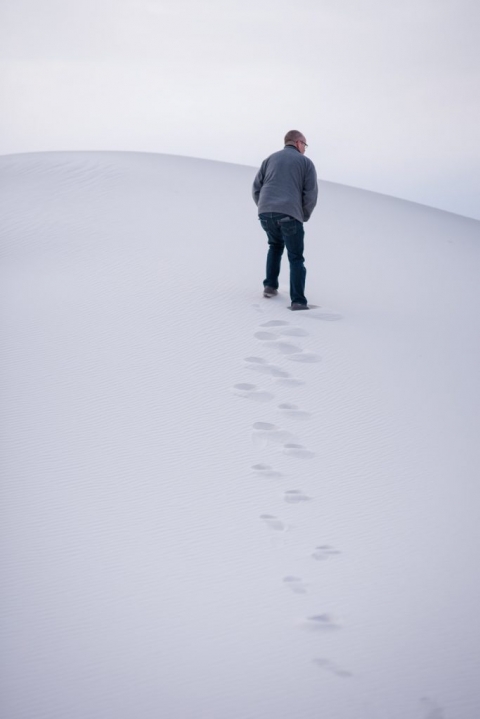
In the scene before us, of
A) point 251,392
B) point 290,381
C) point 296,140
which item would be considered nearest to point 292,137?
point 296,140

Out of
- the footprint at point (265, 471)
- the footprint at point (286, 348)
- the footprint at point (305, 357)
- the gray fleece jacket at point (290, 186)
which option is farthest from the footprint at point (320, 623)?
the gray fleece jacket at point (290, 186)

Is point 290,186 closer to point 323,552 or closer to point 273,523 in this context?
point 273,523

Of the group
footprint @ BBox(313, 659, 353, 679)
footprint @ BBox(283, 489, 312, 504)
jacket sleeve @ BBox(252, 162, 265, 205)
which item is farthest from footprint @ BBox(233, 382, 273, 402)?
footprint @ BBox(313, 659, 353, 679)

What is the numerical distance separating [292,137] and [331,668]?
427 centimetres

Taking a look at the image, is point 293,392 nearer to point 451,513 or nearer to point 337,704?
point 451,513

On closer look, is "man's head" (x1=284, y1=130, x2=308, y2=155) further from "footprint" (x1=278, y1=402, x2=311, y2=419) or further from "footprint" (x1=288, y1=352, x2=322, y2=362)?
"footprint" (x1=278, y1=402, x2=311, y2=419)

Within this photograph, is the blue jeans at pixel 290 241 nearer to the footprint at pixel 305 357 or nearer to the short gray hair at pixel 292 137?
the short gray hair at pixel 292 137

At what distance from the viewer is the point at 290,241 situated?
5.77m

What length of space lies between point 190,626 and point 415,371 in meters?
3.27

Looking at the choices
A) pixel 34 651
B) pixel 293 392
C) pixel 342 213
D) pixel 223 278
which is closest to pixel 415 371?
pixel 293 392

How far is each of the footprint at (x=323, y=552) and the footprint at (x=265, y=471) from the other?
67cm

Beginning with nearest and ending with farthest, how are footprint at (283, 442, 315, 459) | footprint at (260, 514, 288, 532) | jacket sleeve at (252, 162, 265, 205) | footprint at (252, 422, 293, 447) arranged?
footprint at (260, 514, 288, 532) < footprint at (283, 442, 315, 459) < footprint at (252, 422, 293, 447) < jacket sleeve at (252, 162, 265, 205)

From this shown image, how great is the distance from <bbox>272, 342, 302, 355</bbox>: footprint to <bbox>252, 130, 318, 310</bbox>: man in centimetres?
67

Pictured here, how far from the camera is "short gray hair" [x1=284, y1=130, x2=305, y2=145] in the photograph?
582cm
